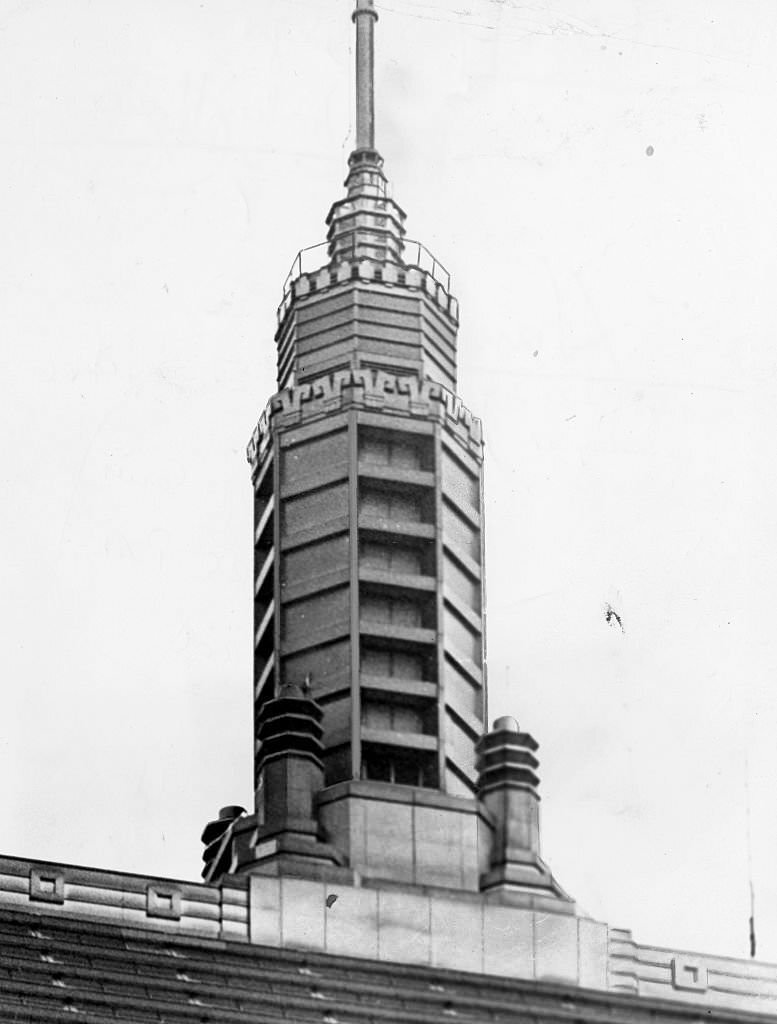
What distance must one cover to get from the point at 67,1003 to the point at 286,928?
6.41 meters

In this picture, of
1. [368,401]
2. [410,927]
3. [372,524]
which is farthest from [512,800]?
[368,401]

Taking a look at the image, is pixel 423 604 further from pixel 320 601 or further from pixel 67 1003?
pixel 67 1003

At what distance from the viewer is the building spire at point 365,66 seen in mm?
96375

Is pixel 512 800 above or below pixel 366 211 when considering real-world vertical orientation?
below

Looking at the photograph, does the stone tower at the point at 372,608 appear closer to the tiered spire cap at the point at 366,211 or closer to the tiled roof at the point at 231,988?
the tiered spire cap at the point at 366,211

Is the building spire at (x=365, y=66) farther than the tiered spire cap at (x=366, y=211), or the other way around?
the tiered spire cap at (x=366, y=211)

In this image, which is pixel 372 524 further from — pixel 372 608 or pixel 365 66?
pixel 365 66

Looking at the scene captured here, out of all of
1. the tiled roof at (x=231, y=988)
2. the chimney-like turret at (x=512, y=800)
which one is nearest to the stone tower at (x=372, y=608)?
the chimney-like turret at (x=512, y=800)

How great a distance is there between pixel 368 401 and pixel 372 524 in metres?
4.04

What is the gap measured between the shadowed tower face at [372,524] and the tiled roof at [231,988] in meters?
7.82

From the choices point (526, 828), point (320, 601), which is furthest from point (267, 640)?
point (526, 828)

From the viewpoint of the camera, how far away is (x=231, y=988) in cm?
7888

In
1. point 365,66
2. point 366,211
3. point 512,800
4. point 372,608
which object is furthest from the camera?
point 366,211

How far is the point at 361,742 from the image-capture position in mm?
87562
